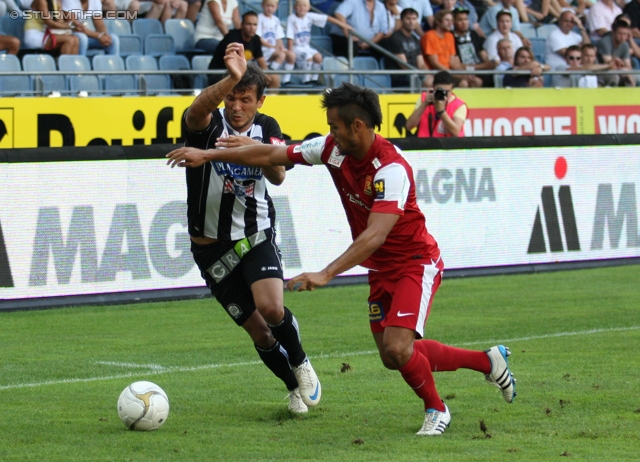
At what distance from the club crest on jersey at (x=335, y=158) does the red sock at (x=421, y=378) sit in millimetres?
1119

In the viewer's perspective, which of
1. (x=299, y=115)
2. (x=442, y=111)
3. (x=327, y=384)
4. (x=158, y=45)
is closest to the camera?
(x=327, y=384)

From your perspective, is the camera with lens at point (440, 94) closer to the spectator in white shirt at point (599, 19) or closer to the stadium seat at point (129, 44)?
the stadium seat at point (129, 44)

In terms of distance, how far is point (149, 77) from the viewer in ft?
48.0

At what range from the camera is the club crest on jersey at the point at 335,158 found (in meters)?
5.93

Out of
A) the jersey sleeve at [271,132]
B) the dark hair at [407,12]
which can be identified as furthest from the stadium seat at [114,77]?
the jersey sleeve at [271,132]

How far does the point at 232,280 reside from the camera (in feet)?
21.9

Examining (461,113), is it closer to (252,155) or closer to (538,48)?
(538,48)

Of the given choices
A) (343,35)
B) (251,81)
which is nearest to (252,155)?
(251,81)

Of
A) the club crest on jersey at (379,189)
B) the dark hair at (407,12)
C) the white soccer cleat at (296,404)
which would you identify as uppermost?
the dark hair at (407,12)

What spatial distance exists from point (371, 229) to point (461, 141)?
813 cm

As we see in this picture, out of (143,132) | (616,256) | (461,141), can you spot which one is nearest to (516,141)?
(461,141)

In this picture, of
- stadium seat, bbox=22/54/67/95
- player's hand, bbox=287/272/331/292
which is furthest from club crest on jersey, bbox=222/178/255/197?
stadium seat, bbox=22/54/67/95

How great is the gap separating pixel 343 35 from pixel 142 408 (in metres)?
12.0

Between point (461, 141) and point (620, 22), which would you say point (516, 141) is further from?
point (620, 22)
